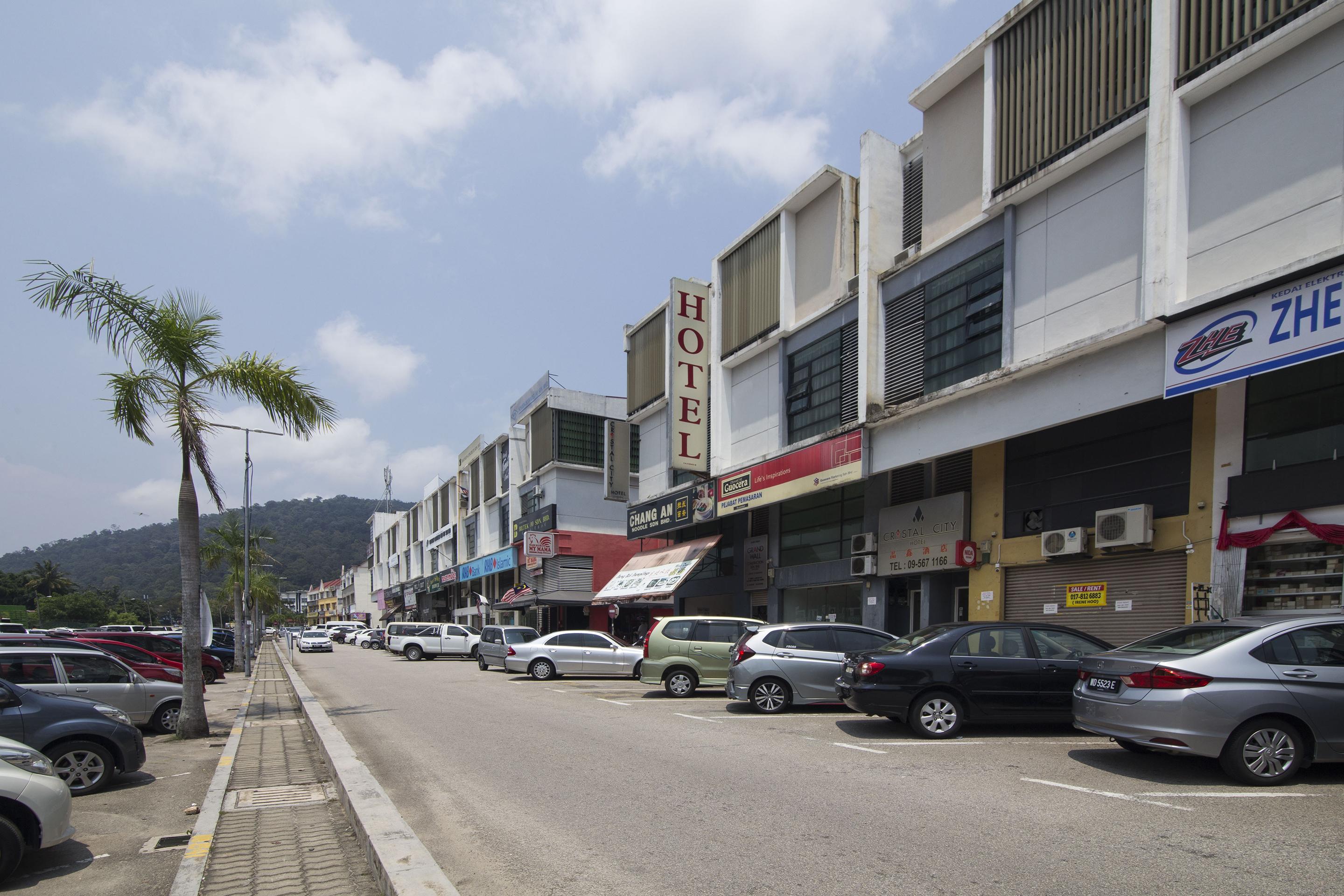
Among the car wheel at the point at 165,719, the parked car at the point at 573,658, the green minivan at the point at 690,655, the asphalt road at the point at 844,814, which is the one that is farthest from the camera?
the parked car at the point at 573,658

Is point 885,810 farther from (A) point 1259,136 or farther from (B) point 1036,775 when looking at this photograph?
(A) point 1259,136

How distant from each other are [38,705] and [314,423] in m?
7.25

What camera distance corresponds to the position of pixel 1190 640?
8609 millimetres

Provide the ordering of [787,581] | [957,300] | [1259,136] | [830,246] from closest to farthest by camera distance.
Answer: [1259,136] < [957,300] < [830,246] < [787,581]

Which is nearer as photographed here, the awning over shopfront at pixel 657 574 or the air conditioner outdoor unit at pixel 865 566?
the air conditioner outdoor unit at pixel 865 566

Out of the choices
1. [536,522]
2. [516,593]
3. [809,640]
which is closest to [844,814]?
[809,640]

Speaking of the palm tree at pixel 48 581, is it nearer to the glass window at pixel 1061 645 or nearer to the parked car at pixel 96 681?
the parked car at pixel 96 681

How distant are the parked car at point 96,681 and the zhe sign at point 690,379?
1589 cm

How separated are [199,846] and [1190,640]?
882cm

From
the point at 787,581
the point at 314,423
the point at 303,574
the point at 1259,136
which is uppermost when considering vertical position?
the point at 1259,136

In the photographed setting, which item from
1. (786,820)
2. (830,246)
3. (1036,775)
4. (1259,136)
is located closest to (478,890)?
(786,820)

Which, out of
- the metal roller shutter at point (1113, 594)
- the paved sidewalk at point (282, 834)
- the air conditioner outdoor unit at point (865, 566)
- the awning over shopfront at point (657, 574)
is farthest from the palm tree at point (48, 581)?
the metal roller shutter at point (1113, 594)

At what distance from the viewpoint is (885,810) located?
7.17m

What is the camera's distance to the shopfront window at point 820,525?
2278 cm
